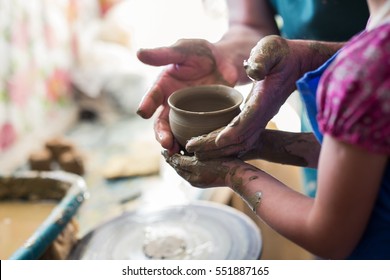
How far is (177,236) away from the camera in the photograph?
1652 millimetres

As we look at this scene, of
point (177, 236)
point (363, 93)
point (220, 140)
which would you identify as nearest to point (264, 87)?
point (220, 140)

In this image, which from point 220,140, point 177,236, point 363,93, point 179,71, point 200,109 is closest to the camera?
point 363,93

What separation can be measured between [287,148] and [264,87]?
22cm

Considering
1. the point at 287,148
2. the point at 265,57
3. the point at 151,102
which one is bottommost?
the point at 287,148

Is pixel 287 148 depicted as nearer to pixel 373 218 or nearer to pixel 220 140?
pixel 220 140

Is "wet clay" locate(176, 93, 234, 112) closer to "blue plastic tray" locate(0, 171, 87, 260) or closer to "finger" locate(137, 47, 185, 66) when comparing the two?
"finger" locate(137, 47, 185, 66)

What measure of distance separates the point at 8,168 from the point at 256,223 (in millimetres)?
1795

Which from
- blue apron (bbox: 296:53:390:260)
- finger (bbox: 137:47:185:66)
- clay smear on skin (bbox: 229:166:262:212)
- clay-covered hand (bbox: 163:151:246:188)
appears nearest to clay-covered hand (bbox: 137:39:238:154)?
finger (bbox: 137:47:185:66)

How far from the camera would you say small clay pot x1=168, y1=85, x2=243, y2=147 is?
1.11 m

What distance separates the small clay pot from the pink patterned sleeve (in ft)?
1.21

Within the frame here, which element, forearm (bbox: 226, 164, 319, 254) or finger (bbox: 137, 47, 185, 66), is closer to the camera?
forearm (bbox: 226, 164, 319, 254)

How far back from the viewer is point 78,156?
2.78 meters
